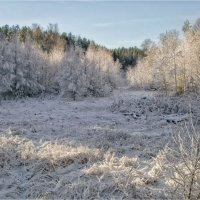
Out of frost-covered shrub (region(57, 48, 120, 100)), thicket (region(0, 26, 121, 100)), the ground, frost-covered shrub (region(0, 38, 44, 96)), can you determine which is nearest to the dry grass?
the ground

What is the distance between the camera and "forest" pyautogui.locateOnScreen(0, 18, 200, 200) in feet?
29.4

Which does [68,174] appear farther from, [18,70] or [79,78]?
[79,78]

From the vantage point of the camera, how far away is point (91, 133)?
16375mm

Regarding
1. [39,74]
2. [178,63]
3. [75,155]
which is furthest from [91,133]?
[178,63]

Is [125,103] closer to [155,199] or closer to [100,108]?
[100,108]

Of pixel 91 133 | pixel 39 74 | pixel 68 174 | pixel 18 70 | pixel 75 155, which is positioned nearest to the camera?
pixel 68 174

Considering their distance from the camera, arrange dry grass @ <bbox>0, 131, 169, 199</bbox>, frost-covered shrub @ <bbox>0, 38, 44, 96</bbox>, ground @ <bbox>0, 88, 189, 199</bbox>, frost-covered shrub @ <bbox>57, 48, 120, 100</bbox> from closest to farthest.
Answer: dry grass @ <bbox>0, 131, 169, 199</bbox> < ground @ <bbox>0, 88, 189, 199</bbox> < frost-covered shrub @ <bbox>0, 38, 44, 96</bbox> < frost-covered shrub @ <bbox>57, 48, 120, 100</bbox>

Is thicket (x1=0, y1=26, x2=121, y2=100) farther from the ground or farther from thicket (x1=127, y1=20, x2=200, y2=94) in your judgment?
the ground

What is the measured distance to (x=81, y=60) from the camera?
3959 cm

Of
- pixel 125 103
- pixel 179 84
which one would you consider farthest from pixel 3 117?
pixel 179 84

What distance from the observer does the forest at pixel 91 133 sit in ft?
29.4

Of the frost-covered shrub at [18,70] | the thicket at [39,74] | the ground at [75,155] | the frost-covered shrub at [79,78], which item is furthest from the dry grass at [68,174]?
the frost-covered shrub at [79,78]

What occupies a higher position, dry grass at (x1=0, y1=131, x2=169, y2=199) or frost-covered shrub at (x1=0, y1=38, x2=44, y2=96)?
frost-covered shrub at (x1=0, y1=38, x2=44, y2=96)

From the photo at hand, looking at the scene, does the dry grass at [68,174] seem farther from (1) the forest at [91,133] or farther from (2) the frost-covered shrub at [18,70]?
(2) the frost-covered shrub at [18,70]
